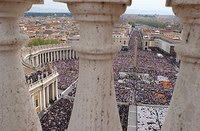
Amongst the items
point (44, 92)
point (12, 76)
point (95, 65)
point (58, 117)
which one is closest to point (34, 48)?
point (44, 92)

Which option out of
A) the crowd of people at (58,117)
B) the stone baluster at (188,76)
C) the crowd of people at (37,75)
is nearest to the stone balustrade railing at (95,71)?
the stone baluster at (188,76)

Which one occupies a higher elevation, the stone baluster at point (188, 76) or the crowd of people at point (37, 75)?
the stone baluster at point (188, 76)

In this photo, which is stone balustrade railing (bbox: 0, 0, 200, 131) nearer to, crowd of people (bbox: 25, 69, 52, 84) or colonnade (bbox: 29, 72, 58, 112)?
colonnade (bbox: 29, 72, 58, 112)

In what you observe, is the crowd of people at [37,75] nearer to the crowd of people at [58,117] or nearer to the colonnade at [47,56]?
the crowd of people at [58,117]

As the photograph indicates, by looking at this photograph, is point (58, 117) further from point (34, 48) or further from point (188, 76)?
point (34, 48)

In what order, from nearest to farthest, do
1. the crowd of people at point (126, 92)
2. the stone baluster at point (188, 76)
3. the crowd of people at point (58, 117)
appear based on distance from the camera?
the stone baluster at point (188, 76) → the crowd of people at point (58, 117) → the crowd of people at point (126, 92)

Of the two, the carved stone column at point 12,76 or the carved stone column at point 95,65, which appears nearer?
the carved stone column at point 95,65

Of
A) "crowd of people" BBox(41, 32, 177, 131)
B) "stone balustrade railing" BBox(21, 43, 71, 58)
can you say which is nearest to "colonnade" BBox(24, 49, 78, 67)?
"stone balustrade railing" BBox(21, 43, 71, 58)

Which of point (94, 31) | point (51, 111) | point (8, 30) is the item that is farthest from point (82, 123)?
point (51, 111)
